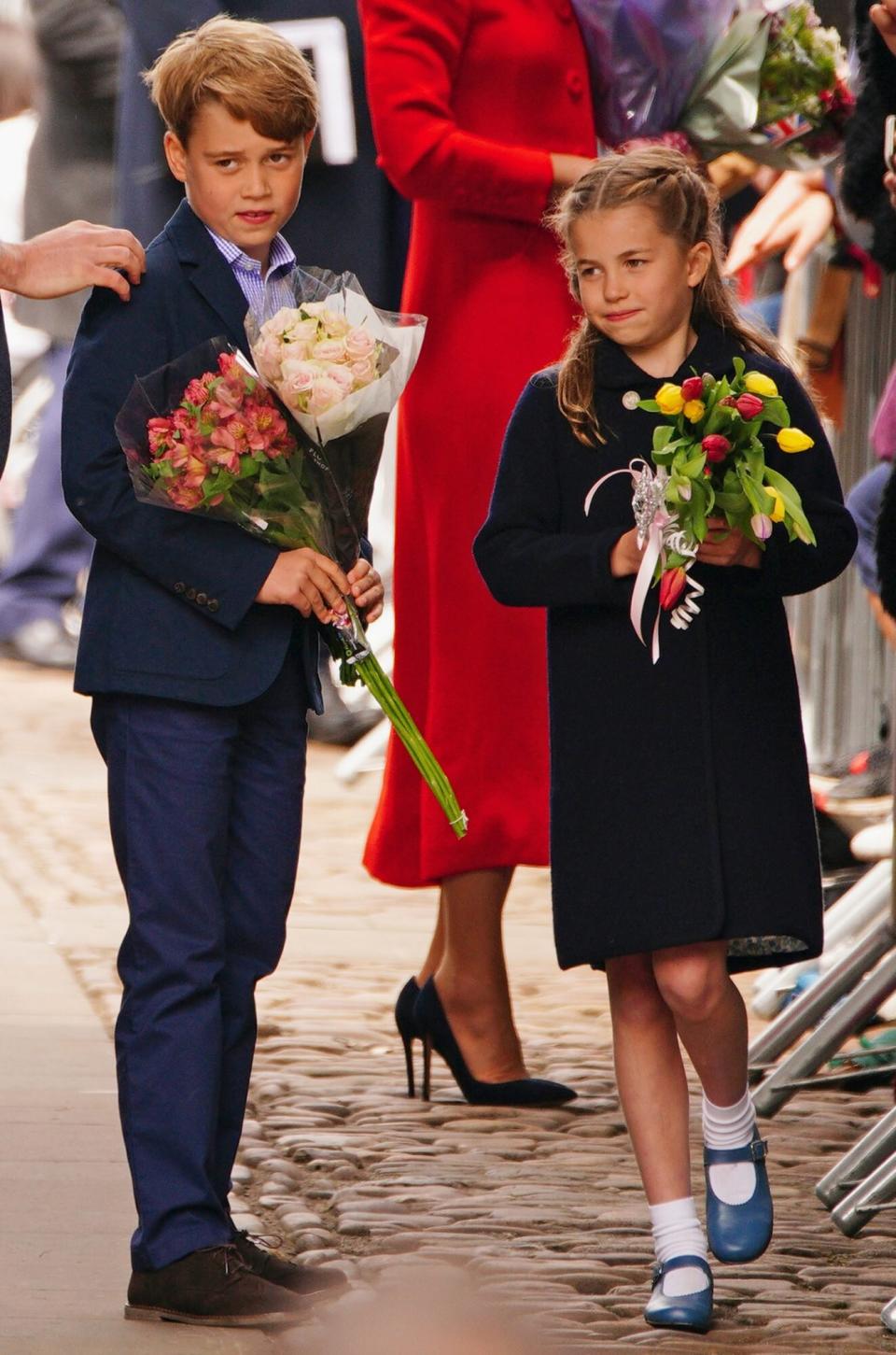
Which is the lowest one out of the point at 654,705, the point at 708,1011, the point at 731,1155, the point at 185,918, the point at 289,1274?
the point at 289,1274

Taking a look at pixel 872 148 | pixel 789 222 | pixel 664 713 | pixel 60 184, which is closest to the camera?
pixel 664 713

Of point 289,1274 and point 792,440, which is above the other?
point 792,440

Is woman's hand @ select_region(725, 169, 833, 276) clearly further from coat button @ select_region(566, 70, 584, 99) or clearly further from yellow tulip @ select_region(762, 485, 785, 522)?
yellow tulip @ select_region(762, 485, 785, 522)

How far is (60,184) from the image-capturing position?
442 inches

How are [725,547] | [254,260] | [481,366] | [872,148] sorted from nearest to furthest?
[725,547]
[254,260]
[872,148]
[481,366]

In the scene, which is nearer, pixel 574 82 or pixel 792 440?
pixel 792 440

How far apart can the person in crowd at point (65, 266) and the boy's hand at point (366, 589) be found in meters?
0.50

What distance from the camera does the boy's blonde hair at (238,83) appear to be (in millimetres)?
3549

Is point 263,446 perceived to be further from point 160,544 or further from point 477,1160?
point 477,1160

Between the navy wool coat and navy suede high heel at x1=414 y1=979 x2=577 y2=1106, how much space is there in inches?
45.8

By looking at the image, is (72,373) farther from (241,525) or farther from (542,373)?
(542,373)

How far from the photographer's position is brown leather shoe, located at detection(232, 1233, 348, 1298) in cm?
358

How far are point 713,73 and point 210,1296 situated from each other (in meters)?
2.54

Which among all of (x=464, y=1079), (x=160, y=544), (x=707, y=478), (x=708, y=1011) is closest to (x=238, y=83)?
(x=160, y=544)
